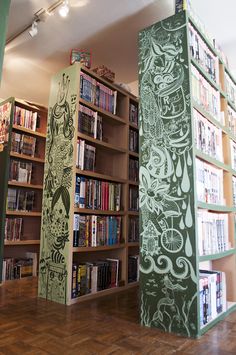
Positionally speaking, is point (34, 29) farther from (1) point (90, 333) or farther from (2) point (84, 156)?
(1) point (90, 333)

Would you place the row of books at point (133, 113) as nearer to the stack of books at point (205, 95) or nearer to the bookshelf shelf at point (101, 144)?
the bookshelf shelf at point (101, 144)

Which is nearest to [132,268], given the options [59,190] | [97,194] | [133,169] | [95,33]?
[97,194]

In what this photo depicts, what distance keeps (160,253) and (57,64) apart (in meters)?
2.60

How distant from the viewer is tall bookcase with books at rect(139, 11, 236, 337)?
5.30 feet

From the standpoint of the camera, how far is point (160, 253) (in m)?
1.70

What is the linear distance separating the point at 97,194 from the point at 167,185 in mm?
976

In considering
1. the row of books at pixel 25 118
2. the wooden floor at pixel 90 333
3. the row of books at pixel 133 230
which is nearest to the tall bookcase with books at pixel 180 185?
the wooden floor at pixel 90 333

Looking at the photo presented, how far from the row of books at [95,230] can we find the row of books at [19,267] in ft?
4.03

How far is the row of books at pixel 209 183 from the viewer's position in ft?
5.81

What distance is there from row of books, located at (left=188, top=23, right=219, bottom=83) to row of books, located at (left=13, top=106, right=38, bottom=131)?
220cm

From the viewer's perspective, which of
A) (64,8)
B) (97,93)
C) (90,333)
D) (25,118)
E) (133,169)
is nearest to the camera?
(90,333)

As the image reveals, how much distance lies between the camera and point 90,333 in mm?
1594

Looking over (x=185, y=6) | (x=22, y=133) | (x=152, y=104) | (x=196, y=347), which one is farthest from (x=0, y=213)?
(x=185, y=6)

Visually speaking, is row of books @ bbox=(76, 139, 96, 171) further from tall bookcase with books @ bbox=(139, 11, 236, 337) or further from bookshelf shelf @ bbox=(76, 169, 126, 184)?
tall bookcase with books @ bbox=(139, 11, 236, 337)
